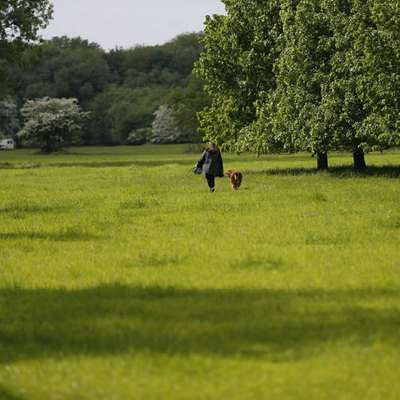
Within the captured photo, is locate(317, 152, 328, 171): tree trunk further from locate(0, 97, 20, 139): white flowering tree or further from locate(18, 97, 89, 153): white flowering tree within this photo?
locate(18, 97, 89, 153): white flowering tree

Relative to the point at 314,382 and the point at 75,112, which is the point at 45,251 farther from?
the point at 75,112

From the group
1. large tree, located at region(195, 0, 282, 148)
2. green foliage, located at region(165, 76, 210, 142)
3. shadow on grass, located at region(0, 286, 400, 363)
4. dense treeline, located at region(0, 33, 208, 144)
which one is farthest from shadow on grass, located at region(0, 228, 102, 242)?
dense treeline, located at region(0, 33, 208, 144)

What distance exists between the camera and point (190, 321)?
11375 mm

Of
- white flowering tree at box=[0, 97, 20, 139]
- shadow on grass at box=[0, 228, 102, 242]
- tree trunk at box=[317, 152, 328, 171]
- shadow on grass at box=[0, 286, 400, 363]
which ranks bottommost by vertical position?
tree trunk at box=[317, 152, 328, 171]

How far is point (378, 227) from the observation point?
21266 mm

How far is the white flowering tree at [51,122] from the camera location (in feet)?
353

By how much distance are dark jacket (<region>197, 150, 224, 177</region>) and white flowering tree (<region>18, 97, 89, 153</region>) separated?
237 feet

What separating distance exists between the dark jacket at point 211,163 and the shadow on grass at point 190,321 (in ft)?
73.8

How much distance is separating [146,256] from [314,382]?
892 centimetres

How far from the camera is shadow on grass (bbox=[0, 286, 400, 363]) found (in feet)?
32.8

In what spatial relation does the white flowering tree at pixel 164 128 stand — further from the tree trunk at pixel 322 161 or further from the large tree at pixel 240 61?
the tree trunk at pixel 322 161

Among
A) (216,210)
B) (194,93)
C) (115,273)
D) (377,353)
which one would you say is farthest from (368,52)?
(194,93)

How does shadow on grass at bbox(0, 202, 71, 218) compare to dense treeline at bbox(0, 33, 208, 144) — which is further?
dense treeline at bbox(0, 33, 208, 144)

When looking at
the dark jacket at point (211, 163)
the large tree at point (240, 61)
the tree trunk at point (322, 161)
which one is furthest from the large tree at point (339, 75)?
the dark jacket at point (211, 163)
